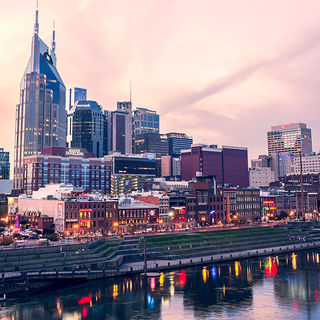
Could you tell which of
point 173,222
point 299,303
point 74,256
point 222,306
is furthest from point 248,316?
point 173,222

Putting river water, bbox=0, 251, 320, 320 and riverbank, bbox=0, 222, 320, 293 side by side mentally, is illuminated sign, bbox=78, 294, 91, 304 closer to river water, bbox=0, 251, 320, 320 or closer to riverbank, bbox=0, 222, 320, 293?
river water, bbox=0, 251, 320, 320

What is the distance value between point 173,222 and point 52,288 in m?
90.4

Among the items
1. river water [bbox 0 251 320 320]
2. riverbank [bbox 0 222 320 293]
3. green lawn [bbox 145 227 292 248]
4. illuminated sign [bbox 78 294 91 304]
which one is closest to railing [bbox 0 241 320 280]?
riverbank [bbox 0 222 320 293]

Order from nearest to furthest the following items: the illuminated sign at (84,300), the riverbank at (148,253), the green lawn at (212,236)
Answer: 1. the illuminated sign at (84,300)
2. the riverbank at (148,253)
3. the green lawn at (212,236)

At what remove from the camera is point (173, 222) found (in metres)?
175

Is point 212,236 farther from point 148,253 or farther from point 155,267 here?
point 155,267

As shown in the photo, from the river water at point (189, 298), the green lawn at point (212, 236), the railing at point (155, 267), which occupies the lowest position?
the river water at point (189, 298)

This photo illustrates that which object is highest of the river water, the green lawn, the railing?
the green lawn

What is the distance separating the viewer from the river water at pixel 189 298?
232 feet

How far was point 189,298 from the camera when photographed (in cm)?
8044

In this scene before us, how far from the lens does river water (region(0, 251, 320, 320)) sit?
70.6m

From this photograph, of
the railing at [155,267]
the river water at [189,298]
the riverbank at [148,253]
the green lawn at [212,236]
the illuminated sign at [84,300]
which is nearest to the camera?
the river water at [189,298]

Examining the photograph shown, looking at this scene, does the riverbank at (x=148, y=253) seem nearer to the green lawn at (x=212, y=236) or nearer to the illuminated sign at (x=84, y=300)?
the green lawn at (x=212, y=236)

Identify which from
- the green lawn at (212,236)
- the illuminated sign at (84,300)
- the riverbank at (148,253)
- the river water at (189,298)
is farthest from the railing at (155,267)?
the illuminated sign at (84,300)
